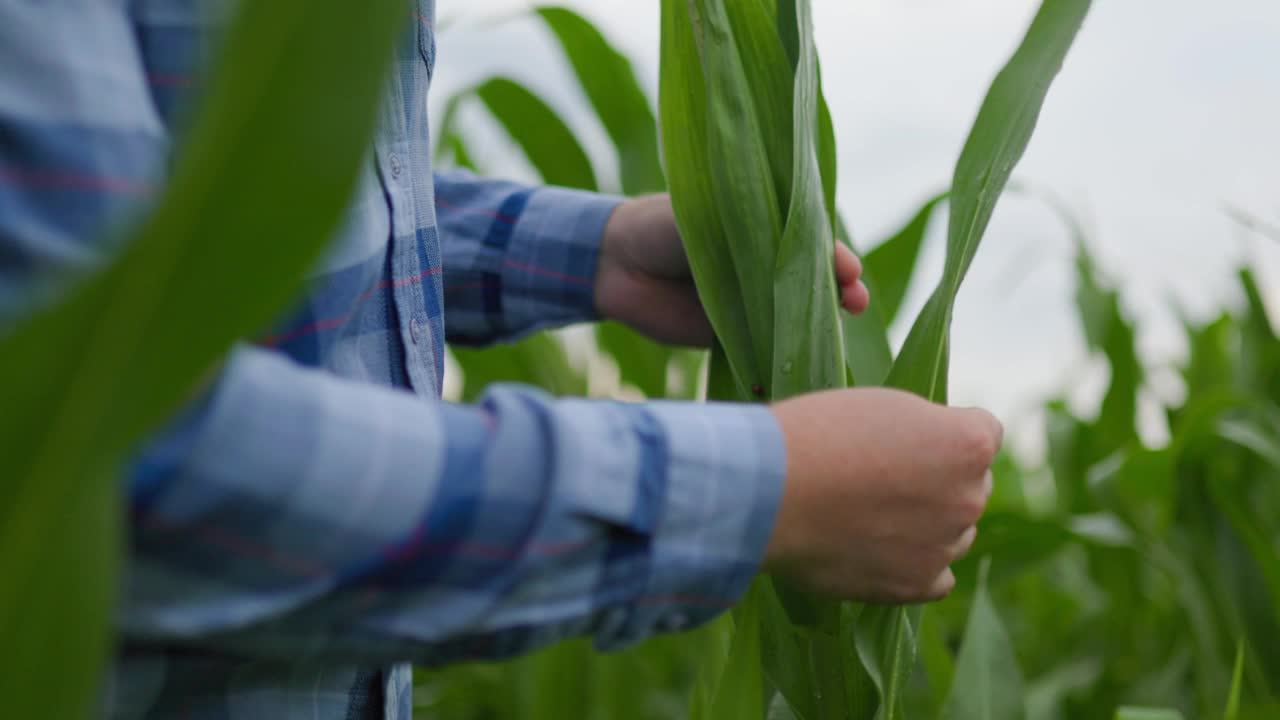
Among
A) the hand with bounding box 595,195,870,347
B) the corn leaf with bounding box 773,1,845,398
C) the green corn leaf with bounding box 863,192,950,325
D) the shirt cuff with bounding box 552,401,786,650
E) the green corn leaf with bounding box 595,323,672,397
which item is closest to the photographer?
the shirt cuff with bounding box 552,401,786,650

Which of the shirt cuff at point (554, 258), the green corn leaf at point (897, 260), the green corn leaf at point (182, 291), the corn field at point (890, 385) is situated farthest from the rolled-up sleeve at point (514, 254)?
the green corn leaf at point (182, 291)

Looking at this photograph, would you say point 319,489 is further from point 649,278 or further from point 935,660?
point 935,660

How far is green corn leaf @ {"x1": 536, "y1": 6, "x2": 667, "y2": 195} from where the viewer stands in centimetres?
77

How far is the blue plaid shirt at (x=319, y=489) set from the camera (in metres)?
0.25

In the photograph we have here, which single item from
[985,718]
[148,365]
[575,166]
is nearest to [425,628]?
[148,365]

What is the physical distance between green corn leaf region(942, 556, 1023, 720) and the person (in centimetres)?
23

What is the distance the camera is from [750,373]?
44 cm

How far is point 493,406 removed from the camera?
11.4 inches

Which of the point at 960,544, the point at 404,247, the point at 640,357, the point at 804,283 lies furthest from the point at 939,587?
the point at 640,357

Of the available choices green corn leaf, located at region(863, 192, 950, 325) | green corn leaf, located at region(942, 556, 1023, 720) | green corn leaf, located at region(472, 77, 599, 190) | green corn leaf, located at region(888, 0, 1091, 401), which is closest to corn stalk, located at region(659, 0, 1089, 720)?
green corn leaf, located at region(888, 0, 1091, 401)

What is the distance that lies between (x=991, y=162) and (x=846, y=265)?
83mm

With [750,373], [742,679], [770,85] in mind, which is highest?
[770,85]

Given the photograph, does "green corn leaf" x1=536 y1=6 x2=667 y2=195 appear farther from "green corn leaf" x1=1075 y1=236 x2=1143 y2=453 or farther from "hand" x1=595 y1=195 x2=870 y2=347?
"green corn leaf" x1=1075 y1=236 x2=1143 y2=453

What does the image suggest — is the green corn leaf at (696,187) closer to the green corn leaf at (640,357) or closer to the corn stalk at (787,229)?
the corn stalk at (787,229)
